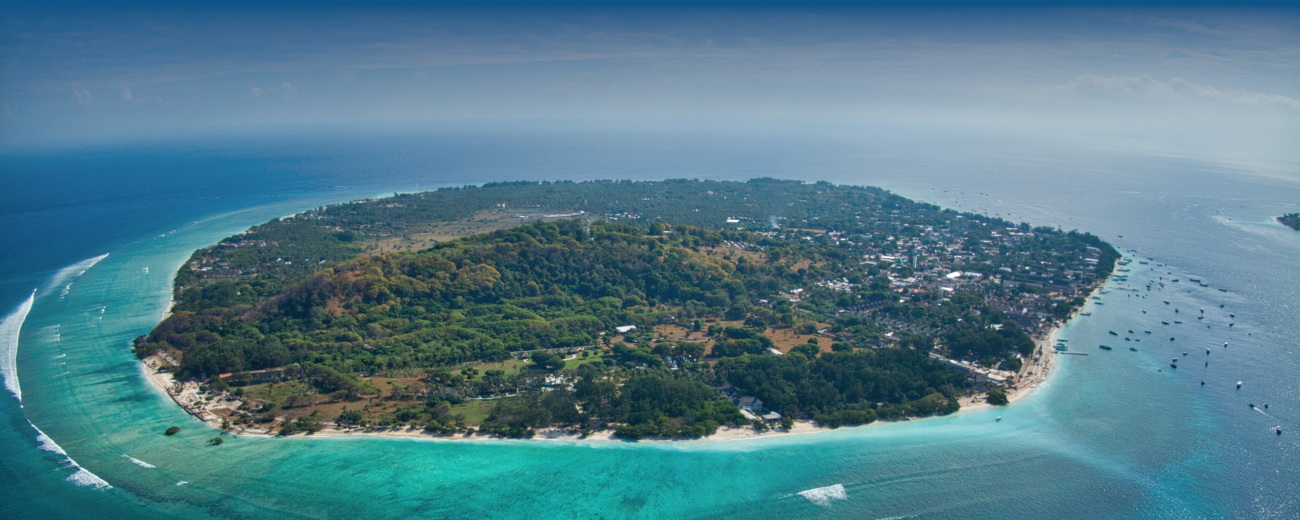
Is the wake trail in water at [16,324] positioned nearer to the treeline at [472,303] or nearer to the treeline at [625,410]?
the treeline at [472,303]

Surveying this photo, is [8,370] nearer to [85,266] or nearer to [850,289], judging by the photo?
[85,266]

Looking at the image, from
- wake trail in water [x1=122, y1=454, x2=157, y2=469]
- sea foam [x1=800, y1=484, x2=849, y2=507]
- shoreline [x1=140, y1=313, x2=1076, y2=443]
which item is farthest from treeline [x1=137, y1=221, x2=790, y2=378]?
sea foam [x1=800, y1=484, x2=849, y2=507]

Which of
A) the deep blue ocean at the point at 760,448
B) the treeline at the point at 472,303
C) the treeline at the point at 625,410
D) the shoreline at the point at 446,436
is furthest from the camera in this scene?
the treeline at the point at 472,303

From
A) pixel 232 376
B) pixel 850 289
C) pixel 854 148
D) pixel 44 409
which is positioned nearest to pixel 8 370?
pixel 44 409

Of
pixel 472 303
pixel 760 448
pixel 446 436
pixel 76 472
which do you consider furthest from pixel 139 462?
pixel 760 448

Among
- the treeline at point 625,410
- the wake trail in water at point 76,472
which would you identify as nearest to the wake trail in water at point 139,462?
the wake trail in water at point 76,472
